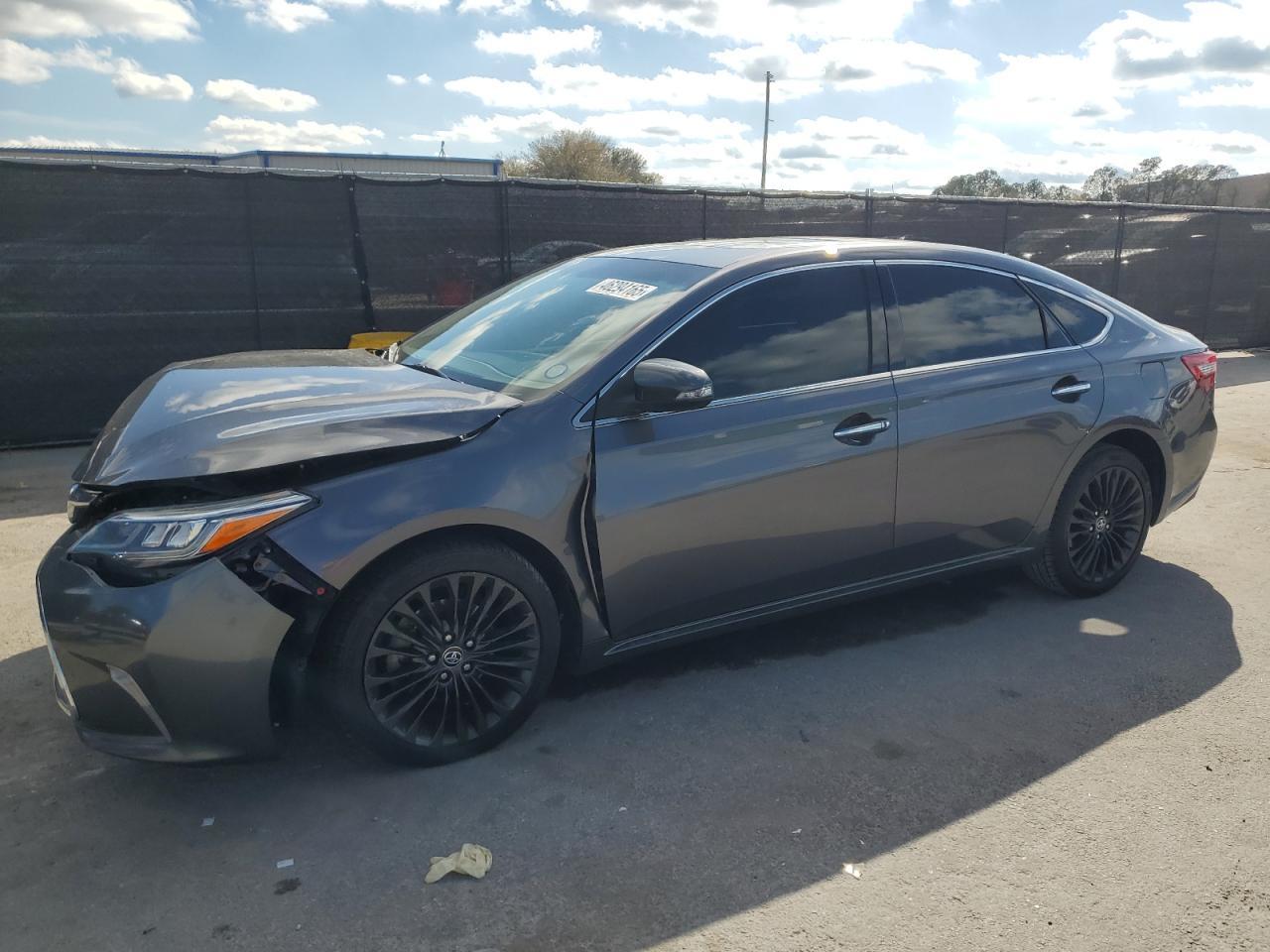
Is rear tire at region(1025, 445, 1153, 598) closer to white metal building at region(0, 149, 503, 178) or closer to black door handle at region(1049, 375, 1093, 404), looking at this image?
black door handle at region(1049, 375, 1093, 404)

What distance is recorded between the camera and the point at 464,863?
2.66 m

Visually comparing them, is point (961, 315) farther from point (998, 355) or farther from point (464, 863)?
point (464, 863)

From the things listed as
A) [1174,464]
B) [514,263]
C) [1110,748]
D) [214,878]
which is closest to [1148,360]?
[1174,464]

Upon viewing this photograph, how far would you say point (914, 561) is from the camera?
159 inches

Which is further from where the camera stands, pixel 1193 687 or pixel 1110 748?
pixel 1193 687

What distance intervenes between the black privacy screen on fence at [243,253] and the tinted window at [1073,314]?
5.39 metres

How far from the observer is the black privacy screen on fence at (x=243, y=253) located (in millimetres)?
7340

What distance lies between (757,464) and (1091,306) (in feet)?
7.17

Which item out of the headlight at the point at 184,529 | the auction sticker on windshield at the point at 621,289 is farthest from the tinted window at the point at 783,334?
the headlight at the point at 184,529

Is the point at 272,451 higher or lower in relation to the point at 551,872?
higher

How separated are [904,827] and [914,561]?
1403mm

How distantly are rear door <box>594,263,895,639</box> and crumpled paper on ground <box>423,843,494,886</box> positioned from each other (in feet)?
3.03

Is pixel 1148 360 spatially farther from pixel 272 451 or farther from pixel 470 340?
pixel 272 451

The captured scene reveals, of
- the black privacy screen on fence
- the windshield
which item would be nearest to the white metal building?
the black privacy screen on fence
